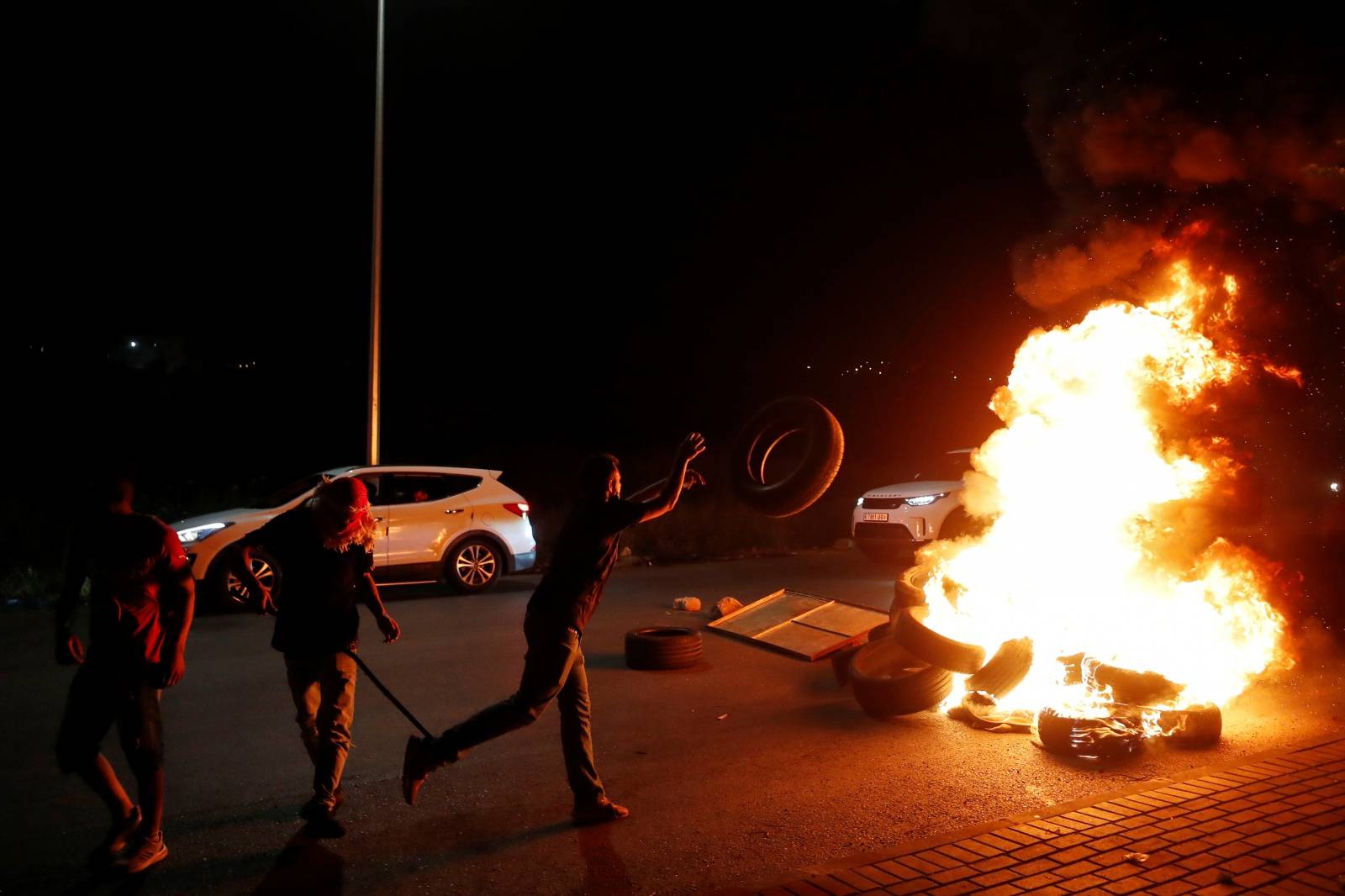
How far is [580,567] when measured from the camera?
5066 mm

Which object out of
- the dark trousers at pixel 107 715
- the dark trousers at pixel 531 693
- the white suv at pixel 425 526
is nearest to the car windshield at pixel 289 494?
the white suv at pixel 425 526

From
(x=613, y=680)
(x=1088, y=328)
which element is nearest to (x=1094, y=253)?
(x=1088, y=328)

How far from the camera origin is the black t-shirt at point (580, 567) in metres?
5.02

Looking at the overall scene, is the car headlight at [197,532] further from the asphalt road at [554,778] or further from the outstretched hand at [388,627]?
the outstretched hand at [388,627]

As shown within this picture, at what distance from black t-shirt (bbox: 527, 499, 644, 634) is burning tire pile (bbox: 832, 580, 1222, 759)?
9.77 ft

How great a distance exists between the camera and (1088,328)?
8656mm

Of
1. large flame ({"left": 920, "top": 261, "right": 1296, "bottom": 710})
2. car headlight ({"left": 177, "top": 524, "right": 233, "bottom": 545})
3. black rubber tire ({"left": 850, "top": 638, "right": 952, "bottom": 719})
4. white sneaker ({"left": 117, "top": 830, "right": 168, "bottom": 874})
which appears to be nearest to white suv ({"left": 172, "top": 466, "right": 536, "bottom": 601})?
car headlight ({"left": 177, "top": 524, "right": 233, "bottom": 545})

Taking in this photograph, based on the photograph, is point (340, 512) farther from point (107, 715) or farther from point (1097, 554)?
point (1097, 554)

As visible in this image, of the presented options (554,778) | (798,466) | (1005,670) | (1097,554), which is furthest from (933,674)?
(554,778)

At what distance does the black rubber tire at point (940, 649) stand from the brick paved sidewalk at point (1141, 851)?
1.72 metres

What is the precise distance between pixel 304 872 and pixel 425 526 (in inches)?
339

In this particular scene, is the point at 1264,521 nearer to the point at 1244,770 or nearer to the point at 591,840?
the point at 1244,770

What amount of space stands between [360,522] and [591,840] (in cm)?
199

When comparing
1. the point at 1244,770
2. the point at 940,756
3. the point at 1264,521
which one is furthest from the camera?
the point at 1264,521
